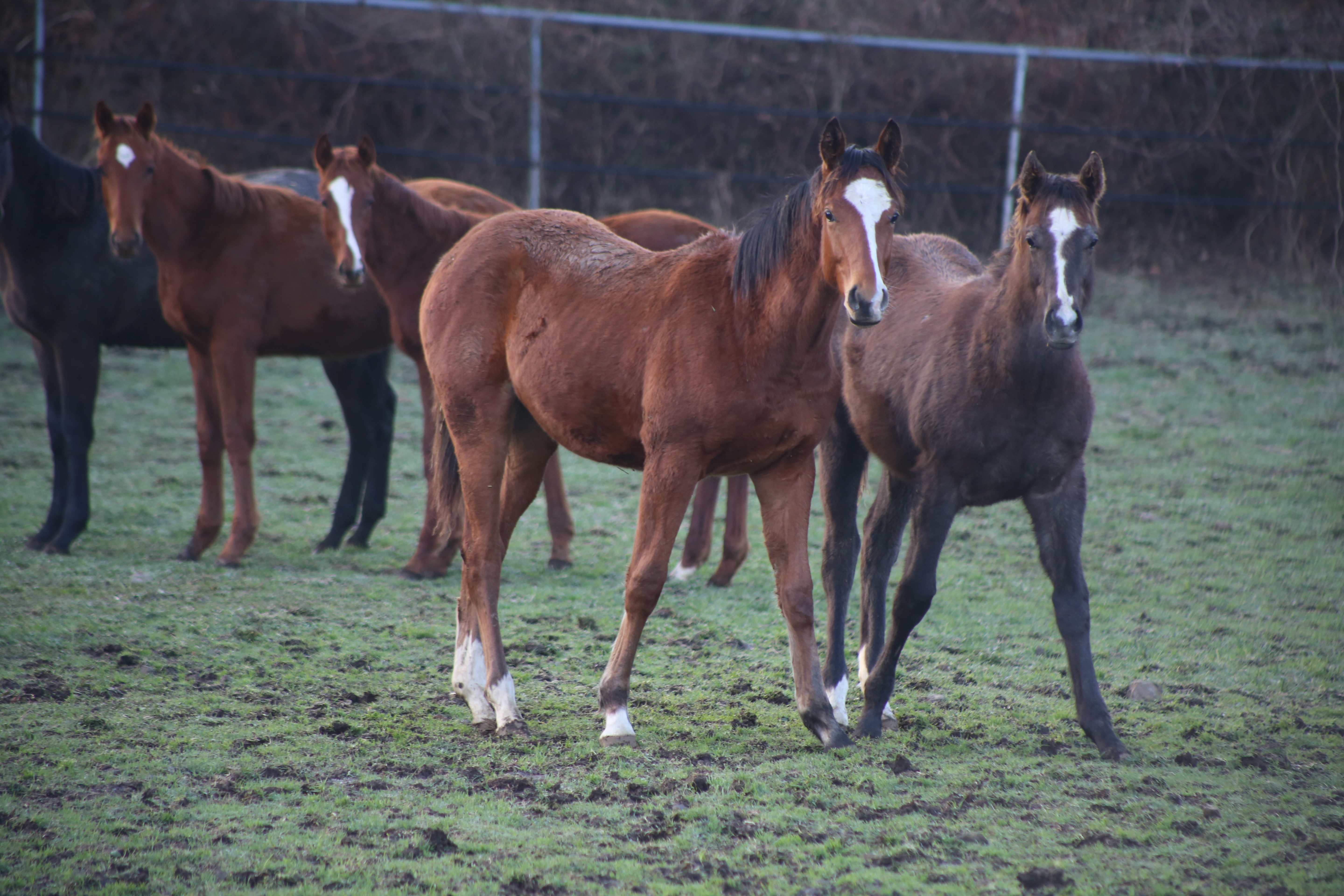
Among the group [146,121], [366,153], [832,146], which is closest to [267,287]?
[366,153]

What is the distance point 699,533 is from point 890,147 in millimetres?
3260

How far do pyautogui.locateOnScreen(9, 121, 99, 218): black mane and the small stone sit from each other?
653cm

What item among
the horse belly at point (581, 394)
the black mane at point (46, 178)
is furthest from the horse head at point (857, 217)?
the black mane at point (46, 178)

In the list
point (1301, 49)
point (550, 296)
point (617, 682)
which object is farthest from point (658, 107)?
point (617, 682)

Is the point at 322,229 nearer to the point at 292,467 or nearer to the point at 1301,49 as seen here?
the point at 292,467

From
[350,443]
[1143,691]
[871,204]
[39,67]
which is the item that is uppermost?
[39,67]

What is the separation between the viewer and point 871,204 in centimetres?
361

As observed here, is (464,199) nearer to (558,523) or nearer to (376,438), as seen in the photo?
(376,438)

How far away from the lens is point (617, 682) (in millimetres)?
4000

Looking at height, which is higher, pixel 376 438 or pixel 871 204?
pixel 871 204

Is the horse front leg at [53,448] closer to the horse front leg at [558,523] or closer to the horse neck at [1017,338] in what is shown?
the horse front leg at [558,523]

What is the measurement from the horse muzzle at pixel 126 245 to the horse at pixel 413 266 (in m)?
1.01

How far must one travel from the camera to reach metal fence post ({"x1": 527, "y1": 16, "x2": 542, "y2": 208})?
41.5ft

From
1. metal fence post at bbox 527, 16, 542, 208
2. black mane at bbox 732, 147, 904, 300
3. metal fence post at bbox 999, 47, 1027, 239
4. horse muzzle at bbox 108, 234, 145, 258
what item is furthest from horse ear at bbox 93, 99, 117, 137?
metal fence post at bbox 999, 47, 1027, 239
